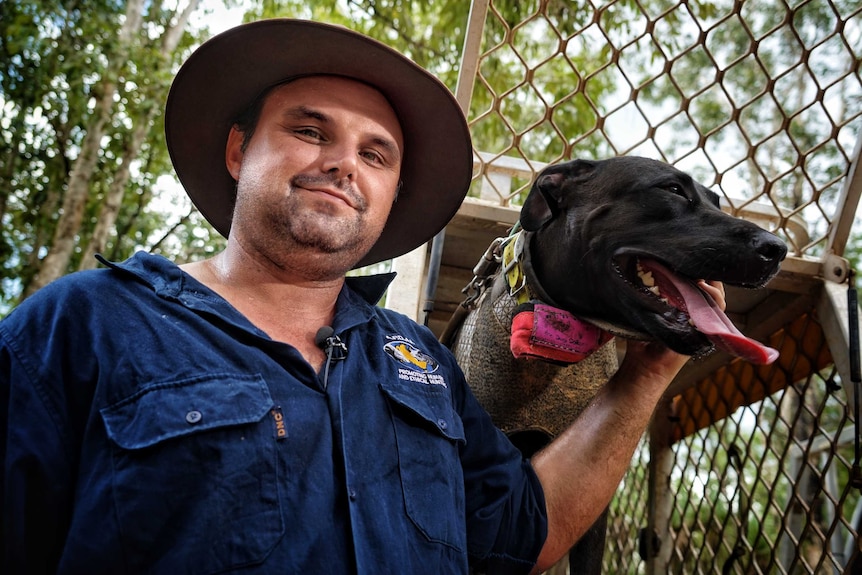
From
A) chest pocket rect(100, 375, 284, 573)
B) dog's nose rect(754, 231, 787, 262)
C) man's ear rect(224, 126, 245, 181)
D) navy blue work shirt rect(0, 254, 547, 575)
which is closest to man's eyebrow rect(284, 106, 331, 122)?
man's ear rect(224, 126, 245, 181)

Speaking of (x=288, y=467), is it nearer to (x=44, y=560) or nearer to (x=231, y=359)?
(x=231, y=359)

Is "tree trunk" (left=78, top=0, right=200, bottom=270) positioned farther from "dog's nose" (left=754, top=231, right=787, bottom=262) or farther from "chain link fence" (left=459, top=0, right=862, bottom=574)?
"dog's nose" (left=754, top=231, right=787, bottom=262)

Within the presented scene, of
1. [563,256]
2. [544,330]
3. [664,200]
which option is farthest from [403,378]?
[664,200]

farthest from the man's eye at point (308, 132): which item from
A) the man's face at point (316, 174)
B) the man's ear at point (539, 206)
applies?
the man's ear at point (539, 206)

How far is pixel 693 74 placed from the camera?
46.5ft

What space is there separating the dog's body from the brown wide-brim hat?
35 cm

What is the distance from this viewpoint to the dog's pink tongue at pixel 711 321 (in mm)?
1527

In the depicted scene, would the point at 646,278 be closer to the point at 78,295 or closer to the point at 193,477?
the point at 193,477

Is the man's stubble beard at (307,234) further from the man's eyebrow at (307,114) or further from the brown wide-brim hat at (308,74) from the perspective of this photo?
the brown wide-brim hat at (308,74)

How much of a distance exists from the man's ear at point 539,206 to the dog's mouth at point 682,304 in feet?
1.04

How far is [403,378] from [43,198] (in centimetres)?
823

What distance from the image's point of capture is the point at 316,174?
1.89m

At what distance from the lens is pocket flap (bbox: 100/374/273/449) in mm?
1417

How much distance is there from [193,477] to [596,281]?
104 cm
